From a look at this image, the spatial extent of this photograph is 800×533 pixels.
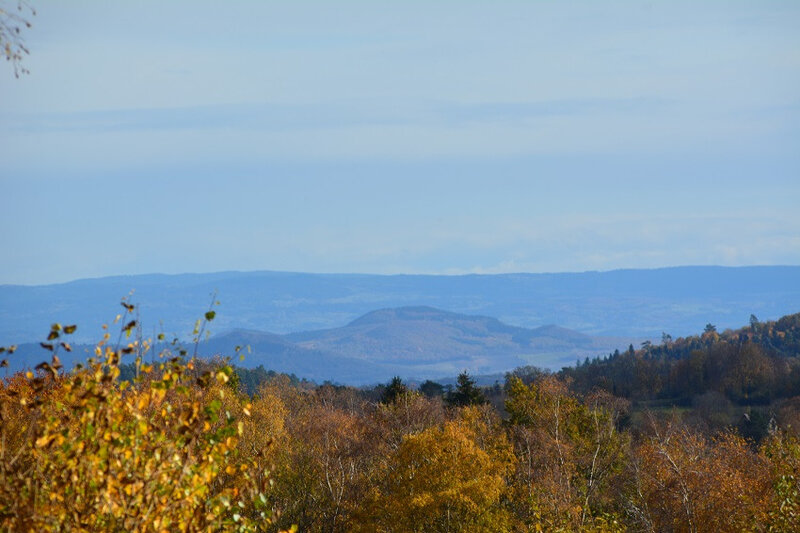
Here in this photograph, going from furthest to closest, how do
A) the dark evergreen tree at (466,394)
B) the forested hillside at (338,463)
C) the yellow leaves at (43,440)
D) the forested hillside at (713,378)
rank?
1. the forested hillside at (713,378)
2. the dark evergreen tree at (466,394)
3. the forested hillside at (338,463)
4. the yellow leaves at (43,440)

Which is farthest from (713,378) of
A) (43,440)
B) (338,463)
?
(43,440)

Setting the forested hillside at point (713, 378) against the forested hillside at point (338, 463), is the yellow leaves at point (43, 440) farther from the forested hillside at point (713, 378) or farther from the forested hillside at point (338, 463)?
the forested hillside at point (713, 378)

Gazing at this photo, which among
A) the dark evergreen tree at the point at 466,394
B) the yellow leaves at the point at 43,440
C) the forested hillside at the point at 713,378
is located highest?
the yellow leaves at the point at 43,440

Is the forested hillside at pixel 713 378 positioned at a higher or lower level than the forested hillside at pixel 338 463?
lower

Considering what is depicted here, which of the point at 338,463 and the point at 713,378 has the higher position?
the point at 338,463

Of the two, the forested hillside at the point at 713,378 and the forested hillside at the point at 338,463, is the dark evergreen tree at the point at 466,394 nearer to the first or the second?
the forested hillside at the point at 338,463

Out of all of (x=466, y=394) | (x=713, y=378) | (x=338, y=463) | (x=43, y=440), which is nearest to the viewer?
(x=43, y=440)

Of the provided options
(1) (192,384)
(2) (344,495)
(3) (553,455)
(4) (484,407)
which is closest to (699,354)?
(4) (484,407)

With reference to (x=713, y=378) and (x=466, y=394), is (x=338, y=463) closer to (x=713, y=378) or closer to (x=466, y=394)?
(x=466, y=394)

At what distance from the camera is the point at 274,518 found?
42.9 ft

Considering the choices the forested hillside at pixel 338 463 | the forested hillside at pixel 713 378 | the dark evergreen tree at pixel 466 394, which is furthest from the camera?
the forested hillside at pixel 713 378

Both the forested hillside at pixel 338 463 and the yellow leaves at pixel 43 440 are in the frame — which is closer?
the yellow leaves at pixel 43 440

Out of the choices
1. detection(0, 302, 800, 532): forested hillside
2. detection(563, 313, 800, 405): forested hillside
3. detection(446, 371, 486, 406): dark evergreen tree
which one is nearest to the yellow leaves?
detection(0, 302, 800, 532): forested hillside

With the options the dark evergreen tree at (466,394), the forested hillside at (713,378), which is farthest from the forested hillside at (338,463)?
the forested hillside at (713,378)
